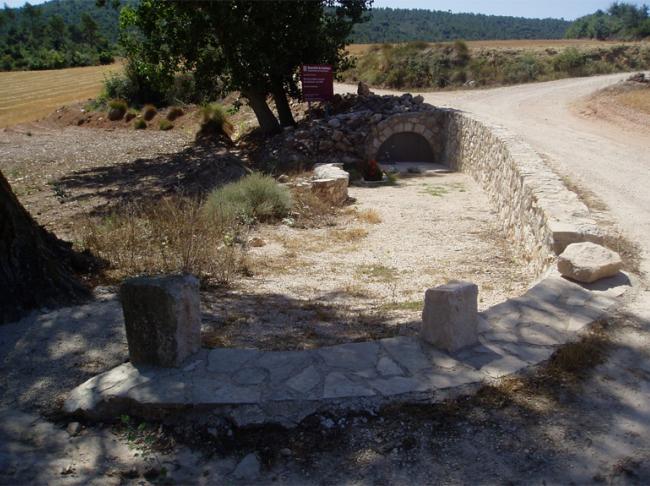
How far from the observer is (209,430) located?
3.15m

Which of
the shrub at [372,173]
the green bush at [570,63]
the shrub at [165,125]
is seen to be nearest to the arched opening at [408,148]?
the shrub at [372,173]

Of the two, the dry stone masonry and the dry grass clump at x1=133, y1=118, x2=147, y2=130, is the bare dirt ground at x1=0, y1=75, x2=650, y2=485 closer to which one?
the dry stone masonry

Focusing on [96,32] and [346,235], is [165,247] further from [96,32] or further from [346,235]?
[96,32]

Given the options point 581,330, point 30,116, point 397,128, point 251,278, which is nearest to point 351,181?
point 397,128

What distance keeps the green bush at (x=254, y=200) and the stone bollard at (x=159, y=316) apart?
16.7 feet

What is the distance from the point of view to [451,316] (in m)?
3.62

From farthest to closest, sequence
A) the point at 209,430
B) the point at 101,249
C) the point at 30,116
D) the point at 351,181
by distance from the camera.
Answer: the point at 30,116, the point at 351,181, the point at 101,249, the point at 209,430

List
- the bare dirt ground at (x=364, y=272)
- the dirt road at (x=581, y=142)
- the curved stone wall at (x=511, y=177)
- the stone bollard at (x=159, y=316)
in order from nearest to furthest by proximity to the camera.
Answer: the stone bollard at (x=159, y=316)
the bare dirt ground at (x=364, y=272)
the curved stone wall at (x=511, y=177)
the dirt road at (x=581, y=142)

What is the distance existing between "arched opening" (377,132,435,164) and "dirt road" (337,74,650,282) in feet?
5.76

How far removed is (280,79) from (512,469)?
15431 millimetres

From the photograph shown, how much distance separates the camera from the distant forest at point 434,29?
96312 mm

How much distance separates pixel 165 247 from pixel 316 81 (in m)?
10.3

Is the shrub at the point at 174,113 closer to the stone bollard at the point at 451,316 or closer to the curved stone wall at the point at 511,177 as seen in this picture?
the curved stone wall at the point at 511,177

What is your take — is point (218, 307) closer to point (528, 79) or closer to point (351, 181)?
point (351, 181)
